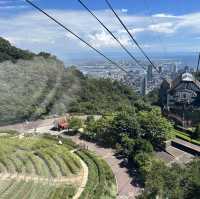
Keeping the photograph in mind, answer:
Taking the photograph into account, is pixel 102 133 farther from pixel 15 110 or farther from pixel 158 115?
pixel 15 110

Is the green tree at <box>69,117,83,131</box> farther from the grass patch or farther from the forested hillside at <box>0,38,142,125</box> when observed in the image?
the forested hillside at <box>0,38,142,125</box>

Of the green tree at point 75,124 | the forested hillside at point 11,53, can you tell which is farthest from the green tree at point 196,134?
the forested hillside at point 11,53

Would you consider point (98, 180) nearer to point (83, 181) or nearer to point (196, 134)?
point (83, 181)

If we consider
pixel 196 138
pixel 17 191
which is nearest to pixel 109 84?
pixel 196 138

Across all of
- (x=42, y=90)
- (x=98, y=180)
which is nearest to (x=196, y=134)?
(x=98, y=180)

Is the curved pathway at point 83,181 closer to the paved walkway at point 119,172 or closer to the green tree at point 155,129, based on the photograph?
the paved walkway at point 119,172

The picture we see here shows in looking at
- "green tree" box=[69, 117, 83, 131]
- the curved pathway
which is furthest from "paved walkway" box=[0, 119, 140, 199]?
the curved pathway
